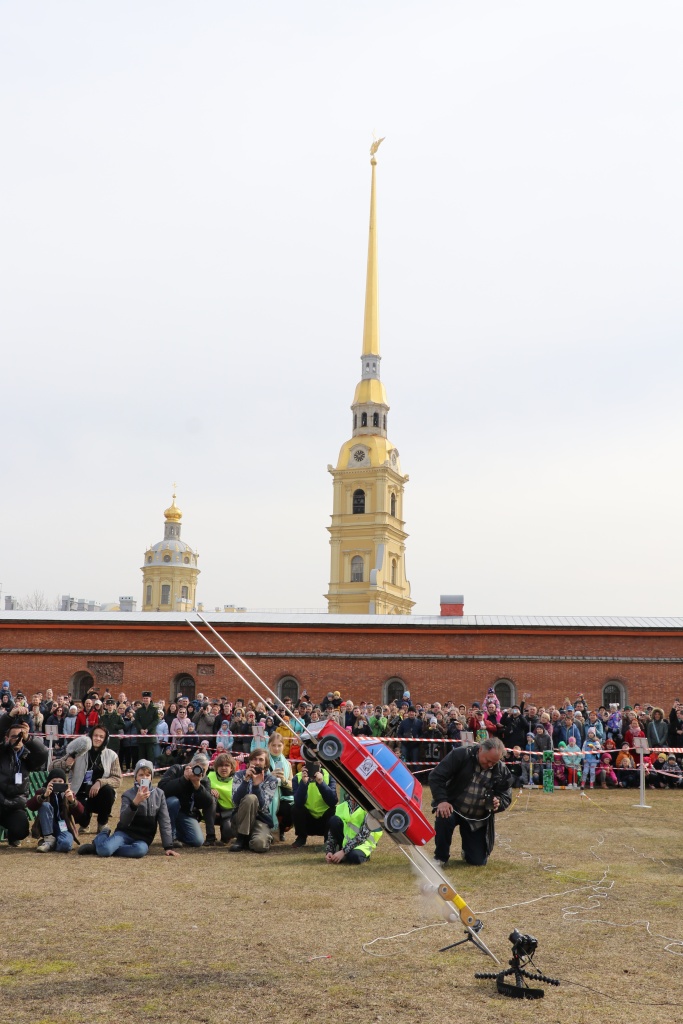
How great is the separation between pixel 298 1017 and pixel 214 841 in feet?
23.7

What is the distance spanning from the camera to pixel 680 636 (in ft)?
98.9

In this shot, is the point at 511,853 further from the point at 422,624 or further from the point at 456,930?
the point at 422,624

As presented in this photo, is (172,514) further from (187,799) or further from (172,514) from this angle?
(187,799)

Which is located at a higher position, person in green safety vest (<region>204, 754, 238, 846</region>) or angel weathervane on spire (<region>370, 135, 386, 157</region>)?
angel weathervane on spire (<region>370, 135, 386, 157</region>)

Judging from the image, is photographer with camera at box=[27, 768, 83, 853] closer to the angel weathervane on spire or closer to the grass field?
the grass field

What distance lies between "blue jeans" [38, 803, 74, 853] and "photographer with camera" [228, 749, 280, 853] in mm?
2059

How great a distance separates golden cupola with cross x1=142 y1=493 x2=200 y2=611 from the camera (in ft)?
332

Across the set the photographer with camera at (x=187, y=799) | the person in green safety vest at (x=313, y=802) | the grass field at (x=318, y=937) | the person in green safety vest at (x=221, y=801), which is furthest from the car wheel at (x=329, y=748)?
the person in green safety vest at (x=221, y=801)

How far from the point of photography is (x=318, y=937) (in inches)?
295

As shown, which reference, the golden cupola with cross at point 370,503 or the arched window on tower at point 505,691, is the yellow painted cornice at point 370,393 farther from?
the arched window on tower at point 505,691

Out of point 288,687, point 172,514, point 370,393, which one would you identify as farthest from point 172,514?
point 288,687

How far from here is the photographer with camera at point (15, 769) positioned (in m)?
11.7

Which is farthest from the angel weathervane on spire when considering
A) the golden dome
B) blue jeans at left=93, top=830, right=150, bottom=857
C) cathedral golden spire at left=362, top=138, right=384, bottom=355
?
blue jeans at left=93, top=830, right=150, bottom=857

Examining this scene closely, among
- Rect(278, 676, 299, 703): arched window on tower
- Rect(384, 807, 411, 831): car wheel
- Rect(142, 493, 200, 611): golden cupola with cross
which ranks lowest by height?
Rect(384, 807, 411, 831): car wheel
